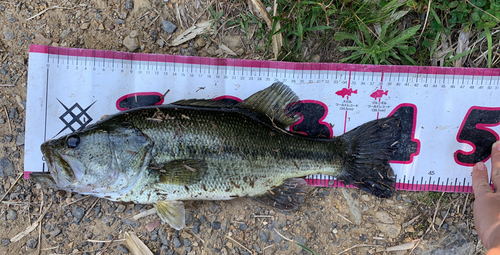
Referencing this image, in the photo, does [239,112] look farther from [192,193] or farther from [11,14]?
[11,14]

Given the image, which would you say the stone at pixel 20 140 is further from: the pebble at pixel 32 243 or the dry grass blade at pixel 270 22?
the dry grass blade at pixel 270 22

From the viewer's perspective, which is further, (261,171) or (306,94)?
(306,94)

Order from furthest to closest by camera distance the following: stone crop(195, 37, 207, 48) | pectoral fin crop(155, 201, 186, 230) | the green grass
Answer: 1. stone crop(195, 37, 207, 48)
2. the green grass
3. pectoral fin crop(155, 201, 186, 230)

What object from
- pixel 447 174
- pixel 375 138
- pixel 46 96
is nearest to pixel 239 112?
pixel 375 138

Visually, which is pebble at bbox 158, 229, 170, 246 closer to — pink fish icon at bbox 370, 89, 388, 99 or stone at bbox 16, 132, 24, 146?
stone at bbox 16, 132, 24, 146

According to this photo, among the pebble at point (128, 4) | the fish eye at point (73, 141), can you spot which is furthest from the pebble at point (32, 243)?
the pebble at point (128, 4)

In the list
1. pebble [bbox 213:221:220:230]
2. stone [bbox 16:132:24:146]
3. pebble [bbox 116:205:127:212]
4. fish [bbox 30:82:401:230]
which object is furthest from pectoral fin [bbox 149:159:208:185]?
stone [bbox 16:132:24:146]

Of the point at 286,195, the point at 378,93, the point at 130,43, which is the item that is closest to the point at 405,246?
the point at 286,195
